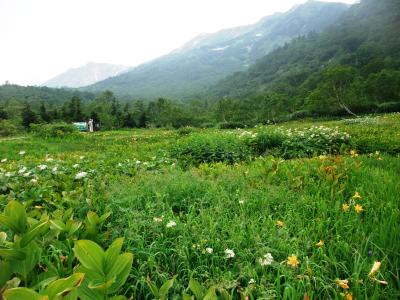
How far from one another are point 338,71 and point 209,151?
3672 centimetres

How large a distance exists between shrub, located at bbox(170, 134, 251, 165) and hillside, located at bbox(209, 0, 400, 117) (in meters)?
31.5

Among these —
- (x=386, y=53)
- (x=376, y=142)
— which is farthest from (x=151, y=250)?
(x=386, y=53)

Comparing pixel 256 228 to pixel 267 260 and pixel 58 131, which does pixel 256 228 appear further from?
pixel 58 131

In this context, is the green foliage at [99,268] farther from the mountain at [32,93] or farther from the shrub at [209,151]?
the mountain at [32,93]

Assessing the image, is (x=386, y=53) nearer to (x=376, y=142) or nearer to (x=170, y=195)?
(x=376, y=142)

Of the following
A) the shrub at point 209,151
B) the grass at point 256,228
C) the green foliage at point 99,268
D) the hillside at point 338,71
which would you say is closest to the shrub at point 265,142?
the shrub at point 209,151

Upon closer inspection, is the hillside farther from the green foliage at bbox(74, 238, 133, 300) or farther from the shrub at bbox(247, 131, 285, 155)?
the green foliage at bbox(74, 238, 133, 300)

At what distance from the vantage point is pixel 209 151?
308 inches

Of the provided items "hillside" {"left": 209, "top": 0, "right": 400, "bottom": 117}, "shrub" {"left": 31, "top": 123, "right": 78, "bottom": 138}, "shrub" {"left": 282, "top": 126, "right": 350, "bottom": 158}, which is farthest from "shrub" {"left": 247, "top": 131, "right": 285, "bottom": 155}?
"hillside" {"left": 209, "top": 0, "right": 400, "bottom": 117}

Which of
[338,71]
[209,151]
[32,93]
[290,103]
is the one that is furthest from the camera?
[32,93]

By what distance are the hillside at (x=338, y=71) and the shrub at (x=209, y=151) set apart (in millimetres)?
31514

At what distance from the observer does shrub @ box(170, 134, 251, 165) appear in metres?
7.59

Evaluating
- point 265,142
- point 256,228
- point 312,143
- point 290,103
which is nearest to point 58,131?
point 265,142

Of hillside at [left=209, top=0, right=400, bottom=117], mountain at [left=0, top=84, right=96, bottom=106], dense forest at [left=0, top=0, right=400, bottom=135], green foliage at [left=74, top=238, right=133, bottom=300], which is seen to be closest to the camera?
green foliage at [left=74, top=238, right=133, bottom=300]
